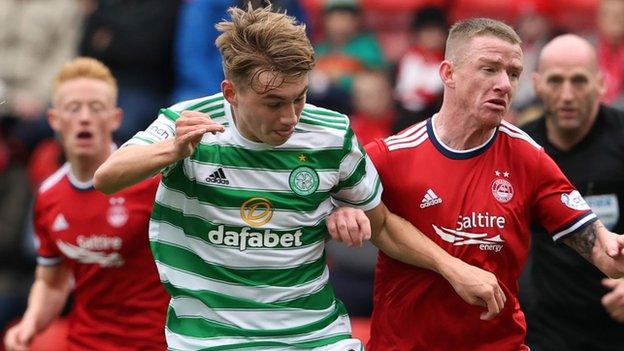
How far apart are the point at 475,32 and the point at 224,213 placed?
1445 mm

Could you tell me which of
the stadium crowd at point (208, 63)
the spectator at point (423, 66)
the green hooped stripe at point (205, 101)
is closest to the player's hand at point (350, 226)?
the green hooped stripe at point (205, 101)

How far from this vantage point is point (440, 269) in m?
5.85

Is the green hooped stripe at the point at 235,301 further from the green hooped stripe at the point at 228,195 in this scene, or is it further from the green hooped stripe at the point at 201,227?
the green hooped stripe at the point at 228,195

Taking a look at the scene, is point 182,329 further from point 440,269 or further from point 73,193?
point 73,193

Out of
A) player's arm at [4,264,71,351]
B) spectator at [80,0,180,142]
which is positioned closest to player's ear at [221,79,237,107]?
player's arm at [4,264,71,351]

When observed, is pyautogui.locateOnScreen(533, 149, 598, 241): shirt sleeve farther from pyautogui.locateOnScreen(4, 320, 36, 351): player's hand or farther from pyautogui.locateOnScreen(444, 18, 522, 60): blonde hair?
pyautogui.locateOnScreen(4, 320, 36, 351): player's hand

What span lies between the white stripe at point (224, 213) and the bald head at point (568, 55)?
230 centimetres

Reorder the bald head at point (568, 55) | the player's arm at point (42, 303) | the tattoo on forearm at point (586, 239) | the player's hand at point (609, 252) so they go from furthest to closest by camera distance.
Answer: the bald head at point (568, 55), the player's arm at point (42, 303), the tattoo on forearm at point (586, 239), the player's hand at point (609, 252)

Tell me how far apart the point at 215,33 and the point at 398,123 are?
1689 millimetres

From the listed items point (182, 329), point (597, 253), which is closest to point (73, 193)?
point (182, 329)

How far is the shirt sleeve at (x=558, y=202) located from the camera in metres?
6.07

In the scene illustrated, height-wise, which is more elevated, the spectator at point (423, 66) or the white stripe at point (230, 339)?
the spectator at point (423, 66)

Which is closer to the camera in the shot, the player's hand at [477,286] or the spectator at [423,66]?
the player's hand at [477,286]

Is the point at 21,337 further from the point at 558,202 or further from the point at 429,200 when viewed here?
the point at 558,202
